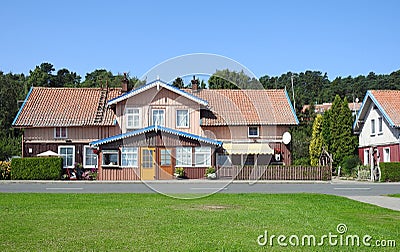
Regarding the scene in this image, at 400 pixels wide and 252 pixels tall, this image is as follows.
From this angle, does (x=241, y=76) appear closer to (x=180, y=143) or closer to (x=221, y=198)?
(x=221, y=198)

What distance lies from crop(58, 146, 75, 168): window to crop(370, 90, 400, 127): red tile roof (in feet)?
80.4

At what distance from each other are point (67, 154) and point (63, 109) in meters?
4.15

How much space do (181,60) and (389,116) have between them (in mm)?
29516

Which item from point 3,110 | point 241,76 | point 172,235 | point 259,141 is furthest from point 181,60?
point 3,110

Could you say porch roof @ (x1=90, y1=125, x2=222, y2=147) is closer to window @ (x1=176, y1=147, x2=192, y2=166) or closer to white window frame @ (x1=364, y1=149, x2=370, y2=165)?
window @ (x1=176, y1=147, x2=192, y2=166)

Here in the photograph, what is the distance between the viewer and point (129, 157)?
40125 millimetres

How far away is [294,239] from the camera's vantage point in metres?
10.8

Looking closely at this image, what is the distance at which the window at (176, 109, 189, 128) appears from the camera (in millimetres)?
43188

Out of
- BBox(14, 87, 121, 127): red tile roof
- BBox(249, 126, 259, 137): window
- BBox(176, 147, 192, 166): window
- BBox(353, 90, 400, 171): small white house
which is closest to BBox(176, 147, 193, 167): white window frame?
BBox(176, 147, 192, 166): window

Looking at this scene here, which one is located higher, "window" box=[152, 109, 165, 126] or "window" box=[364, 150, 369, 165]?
"window" box=[152, 109, 165, 126]

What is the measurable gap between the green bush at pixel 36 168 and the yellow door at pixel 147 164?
5.90 meters

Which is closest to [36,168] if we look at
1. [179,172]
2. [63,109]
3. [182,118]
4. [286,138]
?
[63,109]

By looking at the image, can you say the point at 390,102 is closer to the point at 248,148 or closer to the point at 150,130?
the point at 248,148

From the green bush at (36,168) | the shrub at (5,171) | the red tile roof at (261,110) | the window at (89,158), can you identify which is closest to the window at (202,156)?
the red tile roof at (261,110)
